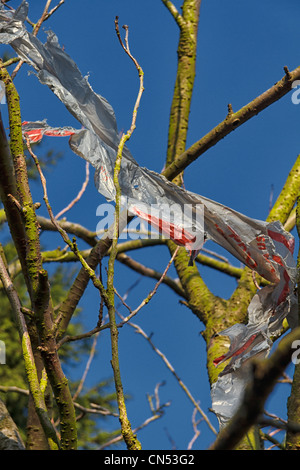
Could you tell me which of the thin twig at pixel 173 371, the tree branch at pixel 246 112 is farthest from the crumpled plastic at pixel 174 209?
the thin twig at pixel 173 371

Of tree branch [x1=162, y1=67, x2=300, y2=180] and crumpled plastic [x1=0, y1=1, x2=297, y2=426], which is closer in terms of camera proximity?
crumpled plastic [x1=0, y1=1, x2=297, y2=426]

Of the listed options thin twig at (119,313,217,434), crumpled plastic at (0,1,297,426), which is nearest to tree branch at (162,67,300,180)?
crumpled plastic at (0,1,297,426)

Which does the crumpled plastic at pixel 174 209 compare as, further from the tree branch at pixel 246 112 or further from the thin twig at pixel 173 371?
the thin twig at pixel 173 371

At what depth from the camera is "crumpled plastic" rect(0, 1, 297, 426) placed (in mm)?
1888

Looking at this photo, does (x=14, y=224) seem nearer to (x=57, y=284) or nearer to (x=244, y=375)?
(x=244, y=375)

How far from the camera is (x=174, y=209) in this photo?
6.64 feet

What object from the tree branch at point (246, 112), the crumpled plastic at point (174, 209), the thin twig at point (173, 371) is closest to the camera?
the crumpled plastic at point (174, 209)

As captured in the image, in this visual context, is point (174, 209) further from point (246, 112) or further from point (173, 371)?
point (173, 371)

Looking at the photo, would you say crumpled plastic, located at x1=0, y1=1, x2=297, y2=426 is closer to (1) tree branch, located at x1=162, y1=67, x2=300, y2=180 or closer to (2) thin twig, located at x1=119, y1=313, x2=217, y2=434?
(1) tree branch, located at x1=162, y1=67, x2=300, y2=180

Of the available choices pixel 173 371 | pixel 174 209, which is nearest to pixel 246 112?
pixel 174 209

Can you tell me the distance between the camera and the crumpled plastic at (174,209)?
6.19 feet
